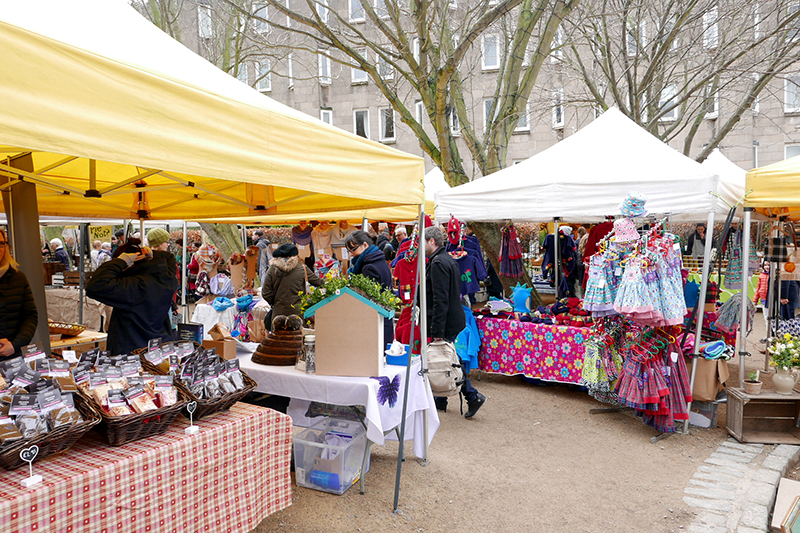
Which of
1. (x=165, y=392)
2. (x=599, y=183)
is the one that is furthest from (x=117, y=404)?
(x=599, y=183)

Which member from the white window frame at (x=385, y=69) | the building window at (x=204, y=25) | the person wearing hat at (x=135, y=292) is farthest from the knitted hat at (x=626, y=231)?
the building window at (x=204, y=25)

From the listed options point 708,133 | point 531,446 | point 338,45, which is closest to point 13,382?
point 531,446

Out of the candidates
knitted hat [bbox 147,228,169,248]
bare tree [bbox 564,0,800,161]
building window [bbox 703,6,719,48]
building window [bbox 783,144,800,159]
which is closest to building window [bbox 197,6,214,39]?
bare tree [bbox 564,0,800,161]

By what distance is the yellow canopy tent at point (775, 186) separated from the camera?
13.5 ft

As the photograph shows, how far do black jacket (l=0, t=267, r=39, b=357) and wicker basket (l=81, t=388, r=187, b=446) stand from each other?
1290 mm

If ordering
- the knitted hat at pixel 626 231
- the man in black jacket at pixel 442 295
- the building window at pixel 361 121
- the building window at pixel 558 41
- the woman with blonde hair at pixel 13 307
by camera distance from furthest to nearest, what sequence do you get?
1. the building window at pixel 361 121
2. the building window at pixel 558 41
3. the knitted hat at pixel 626 231
4. the man in black jacket at pixel 442 295
5. the woman with blonde hair at pixel 13 307

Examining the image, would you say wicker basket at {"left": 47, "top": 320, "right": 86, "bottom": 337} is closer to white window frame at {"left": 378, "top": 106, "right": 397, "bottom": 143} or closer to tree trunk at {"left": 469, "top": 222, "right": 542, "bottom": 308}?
tree trunk at {"left": 469, "top": 222, "right": 542, "bottom": 308}

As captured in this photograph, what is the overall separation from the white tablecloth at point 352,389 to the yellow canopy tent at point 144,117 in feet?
3.58

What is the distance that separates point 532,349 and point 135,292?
4.01 metres

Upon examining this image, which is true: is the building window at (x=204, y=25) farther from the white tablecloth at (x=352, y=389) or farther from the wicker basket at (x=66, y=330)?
the white tablecloth at (x=352, y=389)

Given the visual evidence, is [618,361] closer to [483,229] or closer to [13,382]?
[483,229]

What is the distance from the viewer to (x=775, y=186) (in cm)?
420

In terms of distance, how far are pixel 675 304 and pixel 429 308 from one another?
204 cm

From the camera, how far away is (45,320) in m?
3.16
